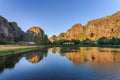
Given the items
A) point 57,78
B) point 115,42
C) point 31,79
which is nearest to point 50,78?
point 57,78

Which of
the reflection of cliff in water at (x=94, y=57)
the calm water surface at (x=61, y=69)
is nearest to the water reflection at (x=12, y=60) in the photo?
the calm water surface at (x=61, y=69)

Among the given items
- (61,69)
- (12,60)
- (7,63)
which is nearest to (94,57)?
(12,60)

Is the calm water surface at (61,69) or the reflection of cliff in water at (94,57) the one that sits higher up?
the reflection of cliff in water at (94,57)

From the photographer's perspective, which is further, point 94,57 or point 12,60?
point 94,57

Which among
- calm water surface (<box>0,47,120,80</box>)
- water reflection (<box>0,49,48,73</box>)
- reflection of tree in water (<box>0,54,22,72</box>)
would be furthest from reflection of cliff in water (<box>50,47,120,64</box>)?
reflection of tree in water (<box>0,54,22,72</box>)

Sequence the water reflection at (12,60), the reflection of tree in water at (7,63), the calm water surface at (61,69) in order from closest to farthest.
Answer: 1. the calm water surface at (61,69)
2. the reflection of tree in water at (7,63)
3. the water reflection at (12,60)

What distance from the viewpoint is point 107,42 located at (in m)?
168

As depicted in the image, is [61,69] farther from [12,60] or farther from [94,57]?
[94,57]

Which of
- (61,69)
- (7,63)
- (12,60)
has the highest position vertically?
(12,60)

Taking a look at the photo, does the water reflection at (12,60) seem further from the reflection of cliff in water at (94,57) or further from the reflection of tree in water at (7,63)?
the reflection of cliff in water at (94,57)

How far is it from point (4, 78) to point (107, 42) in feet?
515

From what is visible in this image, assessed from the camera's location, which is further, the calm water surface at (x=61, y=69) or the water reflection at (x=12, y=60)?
the water reflection at (x=12, y=60)

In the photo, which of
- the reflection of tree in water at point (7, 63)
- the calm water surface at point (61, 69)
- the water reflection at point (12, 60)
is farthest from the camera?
the water reflection at point (12, 60)

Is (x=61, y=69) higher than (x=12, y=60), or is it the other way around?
(x=12, y=60)
